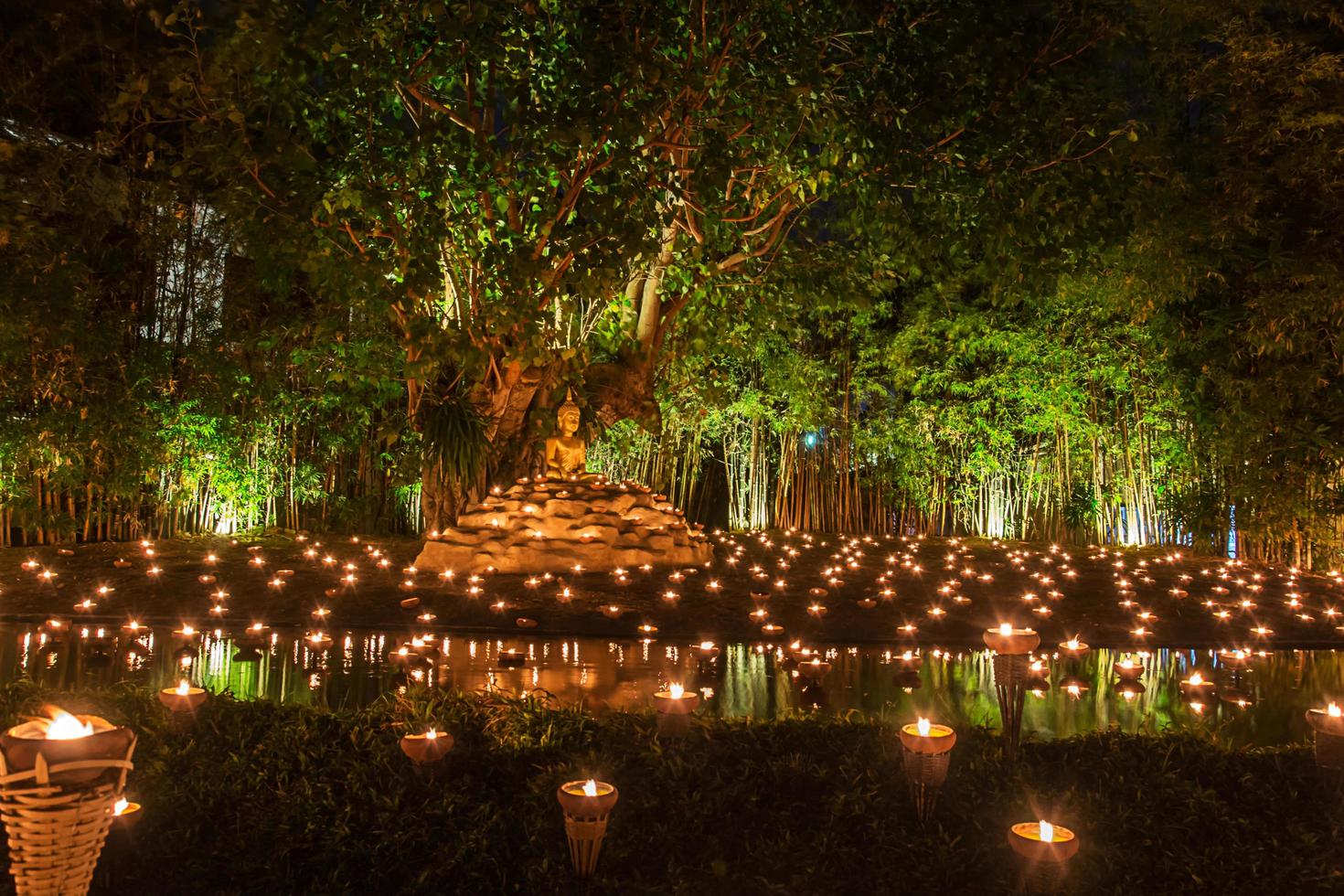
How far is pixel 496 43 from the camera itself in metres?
6.50

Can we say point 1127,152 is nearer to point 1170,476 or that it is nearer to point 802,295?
point 802,295

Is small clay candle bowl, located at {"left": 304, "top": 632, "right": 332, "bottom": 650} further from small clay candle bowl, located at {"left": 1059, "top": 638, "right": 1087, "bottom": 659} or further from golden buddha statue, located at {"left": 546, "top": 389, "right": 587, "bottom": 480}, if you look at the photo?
small clay candle bowl, located at {"left": 1059, "top": 638, "right": 1087, "bottom": 659}

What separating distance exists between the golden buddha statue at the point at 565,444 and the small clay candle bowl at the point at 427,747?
5.90 meters

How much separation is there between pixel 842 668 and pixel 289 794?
9.49ft

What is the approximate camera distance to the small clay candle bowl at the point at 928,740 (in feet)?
8.54

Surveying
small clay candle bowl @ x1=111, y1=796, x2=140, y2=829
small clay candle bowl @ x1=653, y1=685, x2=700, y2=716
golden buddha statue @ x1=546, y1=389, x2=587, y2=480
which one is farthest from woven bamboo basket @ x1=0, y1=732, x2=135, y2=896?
golden buddha statue @ x1=546, y1=389, x2=587, y2=480

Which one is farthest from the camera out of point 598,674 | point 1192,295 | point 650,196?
point 1192,295

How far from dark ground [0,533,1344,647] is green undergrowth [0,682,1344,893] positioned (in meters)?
2.54

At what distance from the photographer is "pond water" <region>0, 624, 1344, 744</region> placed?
158 inches

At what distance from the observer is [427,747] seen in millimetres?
2760

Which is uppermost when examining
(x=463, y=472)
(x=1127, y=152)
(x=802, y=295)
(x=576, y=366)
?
(x=1127, y=152)

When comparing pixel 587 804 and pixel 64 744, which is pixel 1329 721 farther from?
pixel 64 744

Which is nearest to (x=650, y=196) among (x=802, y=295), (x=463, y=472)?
(x=802, y=295)

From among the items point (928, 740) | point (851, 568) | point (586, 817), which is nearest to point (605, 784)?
point (586, 817)
